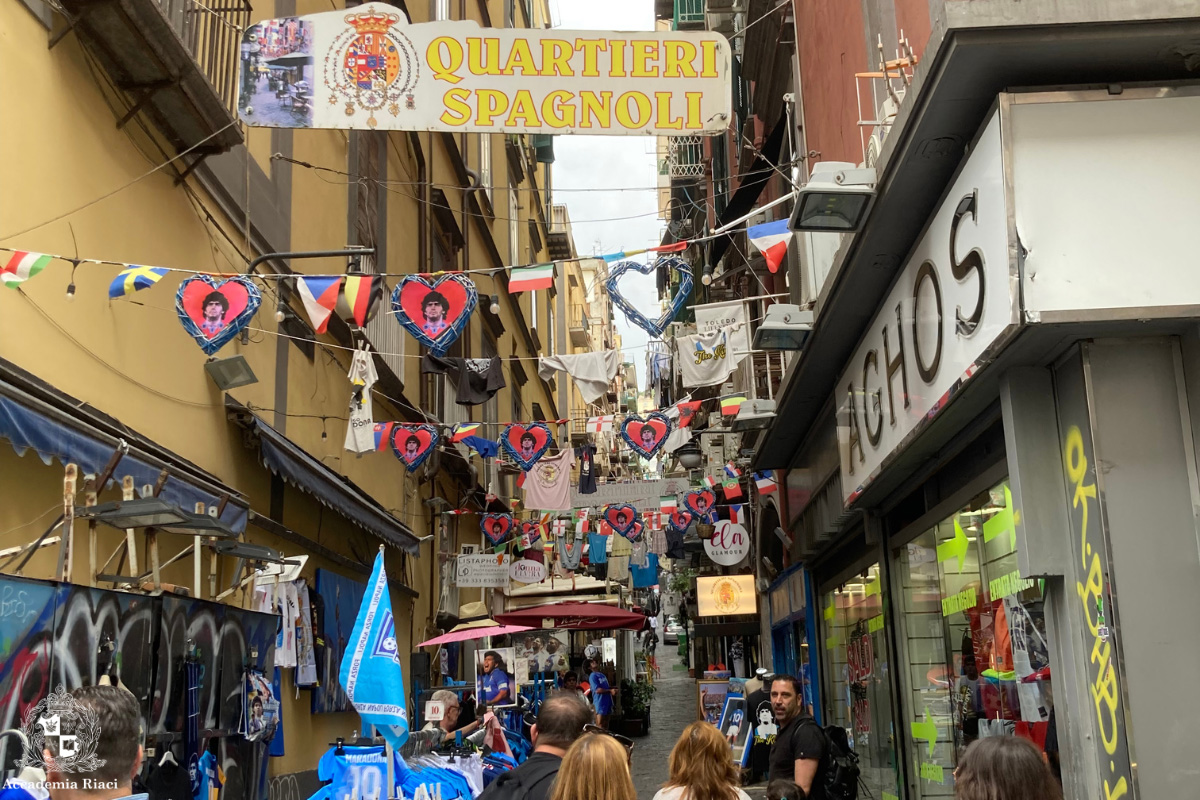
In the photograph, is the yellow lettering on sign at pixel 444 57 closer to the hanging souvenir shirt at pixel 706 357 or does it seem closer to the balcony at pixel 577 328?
the hanging souvenir shirt at pixel 706 357

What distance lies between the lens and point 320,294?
8672 mm

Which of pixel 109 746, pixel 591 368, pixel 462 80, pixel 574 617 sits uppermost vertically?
pixel 462 80

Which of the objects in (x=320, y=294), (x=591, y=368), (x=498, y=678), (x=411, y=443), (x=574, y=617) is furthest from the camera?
(x=574, y=617)

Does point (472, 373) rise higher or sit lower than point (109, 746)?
higher

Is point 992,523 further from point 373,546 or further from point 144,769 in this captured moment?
point 373,546

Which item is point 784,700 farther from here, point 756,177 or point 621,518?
point 621,518

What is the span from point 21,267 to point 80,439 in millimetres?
1050

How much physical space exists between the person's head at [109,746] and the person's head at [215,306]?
5.42 metres

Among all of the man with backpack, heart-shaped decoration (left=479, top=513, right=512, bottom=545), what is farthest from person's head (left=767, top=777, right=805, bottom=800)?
heart-shaped decoration (left=479, top=513, right=512, bottom=545)

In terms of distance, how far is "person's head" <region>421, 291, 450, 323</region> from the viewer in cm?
929

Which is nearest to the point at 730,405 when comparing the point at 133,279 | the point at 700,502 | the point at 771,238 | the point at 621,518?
the point at 700,502

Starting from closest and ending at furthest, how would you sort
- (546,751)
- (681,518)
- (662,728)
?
1. (546,751)
2. (681,518)
3. (662,728)

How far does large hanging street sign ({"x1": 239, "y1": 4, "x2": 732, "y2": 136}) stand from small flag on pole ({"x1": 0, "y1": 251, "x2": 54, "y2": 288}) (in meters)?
1.85

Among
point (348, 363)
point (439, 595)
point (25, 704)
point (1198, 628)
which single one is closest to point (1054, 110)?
point (1198, 628)
